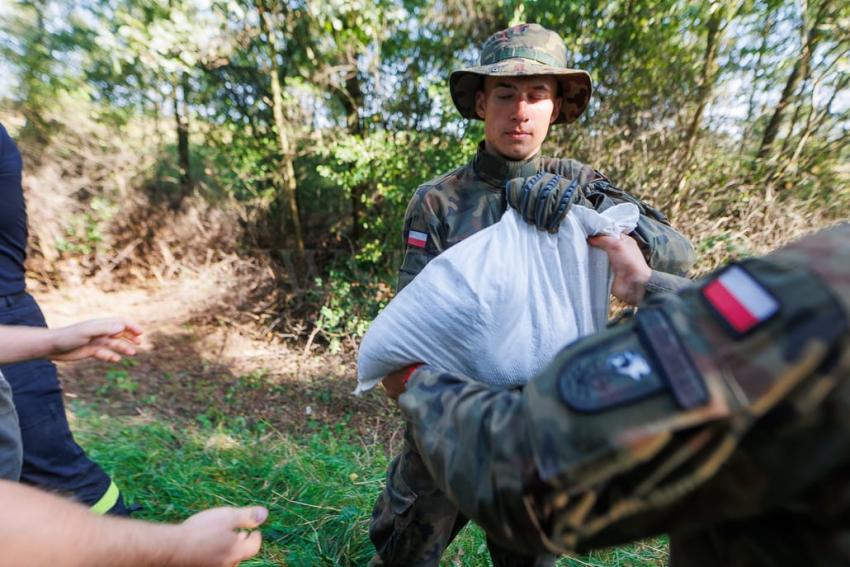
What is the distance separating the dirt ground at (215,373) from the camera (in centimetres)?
416

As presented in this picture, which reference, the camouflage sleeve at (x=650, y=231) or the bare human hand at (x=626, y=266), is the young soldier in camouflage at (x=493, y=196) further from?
the bare human hand at (x=626, y=266)

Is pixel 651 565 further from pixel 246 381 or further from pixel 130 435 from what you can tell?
pixel 246 381

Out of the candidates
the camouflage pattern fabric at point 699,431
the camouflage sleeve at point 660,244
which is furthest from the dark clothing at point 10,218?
the camouflage sleeve at point 660,244

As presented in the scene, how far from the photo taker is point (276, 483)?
259 centimetres

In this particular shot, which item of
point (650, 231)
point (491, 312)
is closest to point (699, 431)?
point (491, 312)

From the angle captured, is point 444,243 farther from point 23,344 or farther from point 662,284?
point 23,344

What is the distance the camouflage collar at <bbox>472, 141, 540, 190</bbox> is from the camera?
5.67 feet

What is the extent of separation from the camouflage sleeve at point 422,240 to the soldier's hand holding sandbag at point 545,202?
1.68ft

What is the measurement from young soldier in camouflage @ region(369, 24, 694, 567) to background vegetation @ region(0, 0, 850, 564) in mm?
685

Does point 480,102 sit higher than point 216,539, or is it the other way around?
point 480,102

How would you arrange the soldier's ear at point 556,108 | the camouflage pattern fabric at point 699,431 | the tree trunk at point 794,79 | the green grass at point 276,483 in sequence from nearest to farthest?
the camouflage pattern fabric at point 699,431, the soldier's ear at point 556,108, the green grass at point 276,483, the tree trunk at point 794,79

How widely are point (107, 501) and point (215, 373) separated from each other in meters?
3.30

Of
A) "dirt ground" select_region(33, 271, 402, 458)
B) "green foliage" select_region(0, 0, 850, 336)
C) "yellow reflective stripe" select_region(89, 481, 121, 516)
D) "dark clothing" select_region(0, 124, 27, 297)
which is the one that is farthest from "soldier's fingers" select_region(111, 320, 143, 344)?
"green foliage" select_region(0, 0, 850, 336)

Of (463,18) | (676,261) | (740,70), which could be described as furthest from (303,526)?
(740,70)
